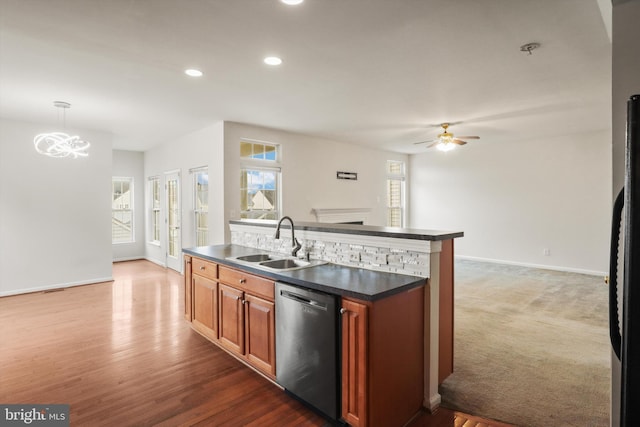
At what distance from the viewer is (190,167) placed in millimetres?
6004

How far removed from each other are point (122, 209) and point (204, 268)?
588 centimetres

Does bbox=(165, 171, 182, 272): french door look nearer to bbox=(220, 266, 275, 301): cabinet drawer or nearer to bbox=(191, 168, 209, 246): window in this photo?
bbox=(191, 168, 209, 246): window

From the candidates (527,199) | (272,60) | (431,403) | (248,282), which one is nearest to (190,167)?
(272,60)

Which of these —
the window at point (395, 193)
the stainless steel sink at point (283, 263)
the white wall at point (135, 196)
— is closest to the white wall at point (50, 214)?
the white wall at point (135, 196)

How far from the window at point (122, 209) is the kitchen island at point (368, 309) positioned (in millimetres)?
5779

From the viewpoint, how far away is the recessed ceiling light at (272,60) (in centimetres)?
290

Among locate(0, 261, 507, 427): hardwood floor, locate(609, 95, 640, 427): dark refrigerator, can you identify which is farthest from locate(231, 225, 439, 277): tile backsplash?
locate(609, 95, 640, 427): dark refrigerator

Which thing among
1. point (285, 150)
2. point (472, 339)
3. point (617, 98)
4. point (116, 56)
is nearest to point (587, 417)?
point (472, 339)

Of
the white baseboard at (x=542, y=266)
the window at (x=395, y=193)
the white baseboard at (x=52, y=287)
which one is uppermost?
the window at (x=395, y=193)

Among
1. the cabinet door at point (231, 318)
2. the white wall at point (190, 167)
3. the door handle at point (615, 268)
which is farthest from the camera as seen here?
the white wall at point (190, 167)

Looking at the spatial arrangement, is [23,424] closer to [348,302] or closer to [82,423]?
[82,423]

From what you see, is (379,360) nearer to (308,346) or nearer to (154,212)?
(308,346)

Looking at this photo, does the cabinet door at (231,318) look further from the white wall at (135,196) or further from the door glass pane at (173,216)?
the white wall at (135,196)

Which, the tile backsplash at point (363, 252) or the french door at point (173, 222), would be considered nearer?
the tile backsplash at point (363, 252)
